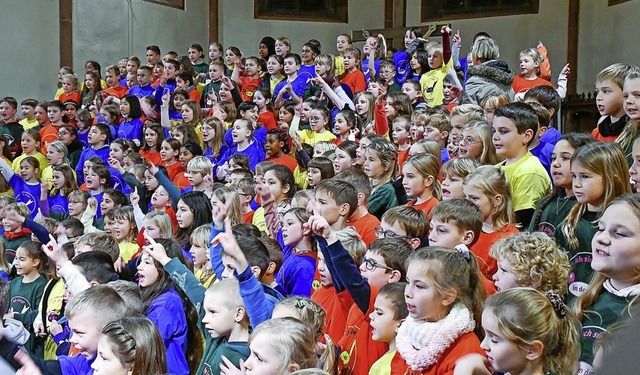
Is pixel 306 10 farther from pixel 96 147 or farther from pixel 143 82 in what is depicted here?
pixel 96 147

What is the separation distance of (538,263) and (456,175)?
172cm

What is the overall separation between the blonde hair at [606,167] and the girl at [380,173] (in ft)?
7.20

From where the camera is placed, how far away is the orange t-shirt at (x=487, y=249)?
3.74 metres

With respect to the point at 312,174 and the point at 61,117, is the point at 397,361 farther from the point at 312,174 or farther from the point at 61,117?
the point at 61,117

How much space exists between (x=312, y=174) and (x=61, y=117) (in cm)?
587

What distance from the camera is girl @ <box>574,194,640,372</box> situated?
254 cm

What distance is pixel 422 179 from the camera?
4.87 metres

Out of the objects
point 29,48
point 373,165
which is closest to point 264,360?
point 373,165

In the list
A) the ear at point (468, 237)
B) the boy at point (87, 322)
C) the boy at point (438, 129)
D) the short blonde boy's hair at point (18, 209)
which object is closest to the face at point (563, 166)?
the ear at point (468, 237)

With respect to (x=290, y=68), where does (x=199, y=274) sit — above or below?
below

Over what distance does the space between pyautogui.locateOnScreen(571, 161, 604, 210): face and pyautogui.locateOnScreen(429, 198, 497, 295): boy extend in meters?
0.52

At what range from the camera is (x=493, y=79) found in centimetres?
735

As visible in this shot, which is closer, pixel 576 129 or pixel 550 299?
pixel 550 299

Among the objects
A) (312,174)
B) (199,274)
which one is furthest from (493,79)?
(199,274)
